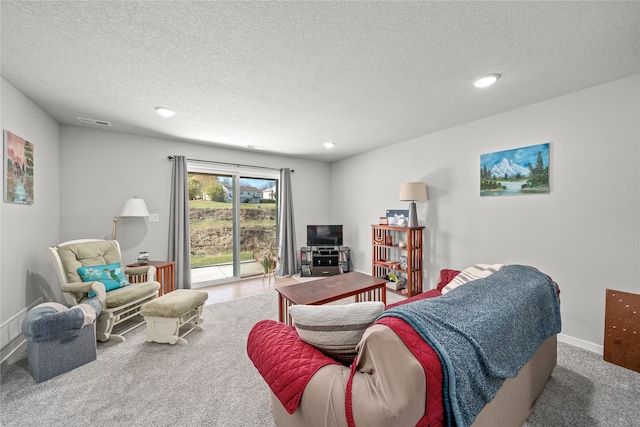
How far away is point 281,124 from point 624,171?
3.42 meters

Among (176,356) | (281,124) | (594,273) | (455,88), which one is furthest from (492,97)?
(176,356)

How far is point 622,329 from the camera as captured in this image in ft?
6.72

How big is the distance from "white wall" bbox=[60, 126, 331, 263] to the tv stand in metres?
2.43

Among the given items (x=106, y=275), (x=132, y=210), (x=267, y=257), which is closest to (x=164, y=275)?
(x=106, y=275)

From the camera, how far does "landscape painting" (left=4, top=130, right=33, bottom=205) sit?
212 centimetres

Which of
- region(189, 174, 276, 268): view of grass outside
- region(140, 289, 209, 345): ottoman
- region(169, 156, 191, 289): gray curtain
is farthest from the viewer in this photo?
region(189, 174, 276, 268): view of grass outside

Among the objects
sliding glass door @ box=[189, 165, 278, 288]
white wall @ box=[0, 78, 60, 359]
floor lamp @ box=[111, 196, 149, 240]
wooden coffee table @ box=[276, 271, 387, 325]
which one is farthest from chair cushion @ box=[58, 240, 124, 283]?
wooden coffee table @ box=[276, 271, 387, 325]

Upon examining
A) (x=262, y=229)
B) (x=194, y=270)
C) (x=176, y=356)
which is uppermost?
(x=262, y=229)

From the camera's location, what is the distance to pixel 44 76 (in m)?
2.05

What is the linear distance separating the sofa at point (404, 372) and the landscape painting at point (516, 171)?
1.73m

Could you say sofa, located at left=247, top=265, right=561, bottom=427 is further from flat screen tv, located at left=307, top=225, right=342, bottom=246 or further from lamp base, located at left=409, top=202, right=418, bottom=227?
flat screen tv, located at left=307, top=225, right=342, bottom=246

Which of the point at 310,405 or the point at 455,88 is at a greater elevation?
the point at 455,88

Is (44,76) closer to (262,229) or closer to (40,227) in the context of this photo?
(40,227)

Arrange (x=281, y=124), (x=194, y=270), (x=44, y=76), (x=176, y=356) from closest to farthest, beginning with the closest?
1. (x=44, y=76)
2. (x=176, y=356)
3. (x=281, y=124)
4. (x=194, y=270)
